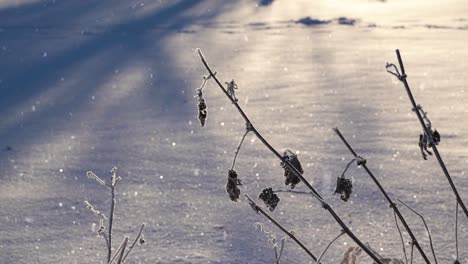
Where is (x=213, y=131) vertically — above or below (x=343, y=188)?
below

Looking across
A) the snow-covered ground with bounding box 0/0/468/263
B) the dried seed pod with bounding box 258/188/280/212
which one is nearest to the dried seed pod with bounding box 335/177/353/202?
the dried seed pod with bounding box 258/188/280/212

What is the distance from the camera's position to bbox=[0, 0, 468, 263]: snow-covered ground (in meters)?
2.48

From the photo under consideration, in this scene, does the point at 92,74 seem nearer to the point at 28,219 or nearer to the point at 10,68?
the point at 10,68

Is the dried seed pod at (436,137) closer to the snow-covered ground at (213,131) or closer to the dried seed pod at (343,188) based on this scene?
the dried seed pod at (343,188)

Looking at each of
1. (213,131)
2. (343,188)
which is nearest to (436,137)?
(343,188)

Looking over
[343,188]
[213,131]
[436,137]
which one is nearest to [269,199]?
[343,188]

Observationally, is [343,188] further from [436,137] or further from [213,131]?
[213,131]

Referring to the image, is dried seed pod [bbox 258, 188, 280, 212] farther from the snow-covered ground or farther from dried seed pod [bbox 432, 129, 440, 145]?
the snow-covered ground

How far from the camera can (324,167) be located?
10.5 feet

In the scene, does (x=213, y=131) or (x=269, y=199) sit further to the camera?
(x=213, y=131)

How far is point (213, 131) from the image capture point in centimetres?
394

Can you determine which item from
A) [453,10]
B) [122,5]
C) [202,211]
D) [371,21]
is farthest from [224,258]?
[122,5]

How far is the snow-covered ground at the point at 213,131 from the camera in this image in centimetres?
248

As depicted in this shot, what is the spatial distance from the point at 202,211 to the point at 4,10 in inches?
295
